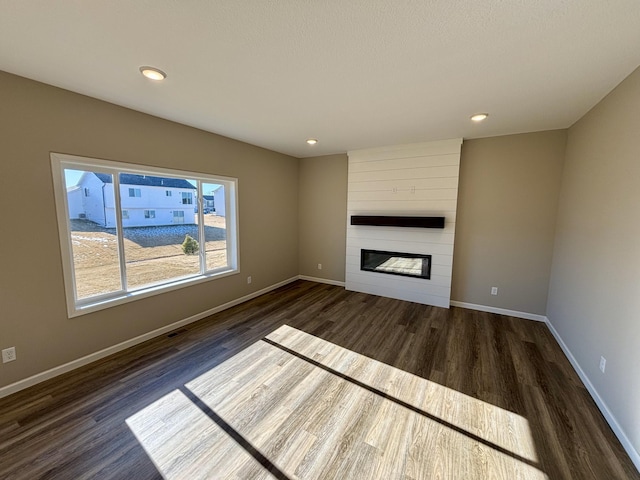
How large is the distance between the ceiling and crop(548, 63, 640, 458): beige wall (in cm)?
36

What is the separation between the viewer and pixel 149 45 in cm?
163

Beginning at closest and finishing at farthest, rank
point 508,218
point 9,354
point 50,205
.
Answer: point 9,354 → point 50,205 → point 508,218

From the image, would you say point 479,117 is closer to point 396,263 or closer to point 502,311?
point 396,263

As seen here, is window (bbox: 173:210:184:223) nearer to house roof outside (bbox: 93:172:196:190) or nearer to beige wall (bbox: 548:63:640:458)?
house roof outside (bbox: 93:172:196:190)

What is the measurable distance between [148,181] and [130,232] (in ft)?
2.04

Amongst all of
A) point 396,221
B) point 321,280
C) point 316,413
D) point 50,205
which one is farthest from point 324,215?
point 50,205

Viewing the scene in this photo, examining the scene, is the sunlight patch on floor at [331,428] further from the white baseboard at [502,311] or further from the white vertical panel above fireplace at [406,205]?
the white baseboard at [502,311]

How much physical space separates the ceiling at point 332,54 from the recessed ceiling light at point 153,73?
0.05 metres

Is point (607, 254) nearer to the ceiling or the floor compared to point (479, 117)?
nearer to the floor

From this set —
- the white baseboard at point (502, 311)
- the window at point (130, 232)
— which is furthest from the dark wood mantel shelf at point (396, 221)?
the window at point (130, 232)

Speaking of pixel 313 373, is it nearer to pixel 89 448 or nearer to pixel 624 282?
pixel 89 448

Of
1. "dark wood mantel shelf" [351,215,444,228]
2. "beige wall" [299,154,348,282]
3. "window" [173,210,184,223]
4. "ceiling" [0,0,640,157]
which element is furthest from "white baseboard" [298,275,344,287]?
"ceiling" [0,0,640,157]

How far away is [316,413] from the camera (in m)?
1.93

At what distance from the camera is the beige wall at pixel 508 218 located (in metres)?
3.42
